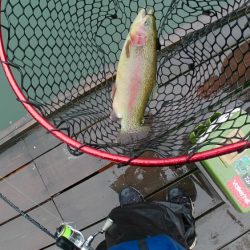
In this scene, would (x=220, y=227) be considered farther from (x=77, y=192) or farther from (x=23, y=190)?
(x=23, y=190)

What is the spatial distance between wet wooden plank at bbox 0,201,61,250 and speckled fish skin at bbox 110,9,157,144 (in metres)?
0.98

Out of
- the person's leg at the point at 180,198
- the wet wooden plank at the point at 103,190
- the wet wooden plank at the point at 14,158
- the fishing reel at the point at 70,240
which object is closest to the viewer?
the fishing reel at the point at 70,240

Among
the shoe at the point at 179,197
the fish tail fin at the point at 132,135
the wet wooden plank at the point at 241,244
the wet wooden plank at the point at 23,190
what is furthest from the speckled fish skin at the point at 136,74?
the wet wooden plank at the point at 241,244

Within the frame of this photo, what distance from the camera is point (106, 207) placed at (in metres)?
1.94

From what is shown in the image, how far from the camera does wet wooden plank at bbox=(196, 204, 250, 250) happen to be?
185 centimetres

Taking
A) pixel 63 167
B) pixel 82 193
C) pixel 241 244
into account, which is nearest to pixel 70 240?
pixel 82 193

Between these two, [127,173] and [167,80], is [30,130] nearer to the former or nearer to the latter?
[127,173]

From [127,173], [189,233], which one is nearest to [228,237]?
[189,233]

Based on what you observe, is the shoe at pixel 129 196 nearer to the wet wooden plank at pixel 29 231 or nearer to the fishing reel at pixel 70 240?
the fishing reel at pixel 70 240

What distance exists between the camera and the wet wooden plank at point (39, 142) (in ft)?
6.63

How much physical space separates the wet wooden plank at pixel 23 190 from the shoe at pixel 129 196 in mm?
621

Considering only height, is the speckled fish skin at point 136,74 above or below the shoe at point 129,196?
above

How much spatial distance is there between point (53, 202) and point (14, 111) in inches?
46.6

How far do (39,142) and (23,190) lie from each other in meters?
0.42
